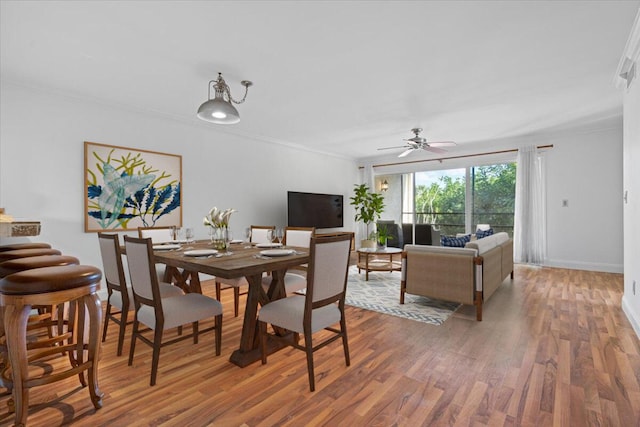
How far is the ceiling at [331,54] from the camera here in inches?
81.7

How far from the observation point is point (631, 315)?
2803 millimetres

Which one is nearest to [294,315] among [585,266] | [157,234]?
[157,234]

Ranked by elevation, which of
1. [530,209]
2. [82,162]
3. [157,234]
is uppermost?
[82,162]

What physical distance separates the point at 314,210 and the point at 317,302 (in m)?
4.51

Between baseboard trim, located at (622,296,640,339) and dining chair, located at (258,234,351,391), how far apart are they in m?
2.48

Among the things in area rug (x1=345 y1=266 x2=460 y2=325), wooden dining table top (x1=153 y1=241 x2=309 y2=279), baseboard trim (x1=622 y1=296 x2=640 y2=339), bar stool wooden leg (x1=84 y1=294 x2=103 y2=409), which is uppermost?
wooden dining table top (x1=153 y1=241 x2=309 y2=279)

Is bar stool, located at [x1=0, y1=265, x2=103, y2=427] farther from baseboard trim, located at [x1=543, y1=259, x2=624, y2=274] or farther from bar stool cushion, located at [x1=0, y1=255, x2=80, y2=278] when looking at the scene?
baseboard trim, located at [x1=543, y1=259, x2=624, y2=274]

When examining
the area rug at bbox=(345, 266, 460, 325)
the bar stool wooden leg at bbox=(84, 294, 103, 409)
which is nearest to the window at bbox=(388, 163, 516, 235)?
the area rug at bbox=(345, 266, 460, 325)

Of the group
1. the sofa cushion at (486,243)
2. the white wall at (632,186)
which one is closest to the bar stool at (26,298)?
the sofa cushion at (486,243)

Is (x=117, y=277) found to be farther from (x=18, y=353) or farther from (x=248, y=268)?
(x=248, y=268)

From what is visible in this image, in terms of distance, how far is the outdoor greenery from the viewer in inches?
240

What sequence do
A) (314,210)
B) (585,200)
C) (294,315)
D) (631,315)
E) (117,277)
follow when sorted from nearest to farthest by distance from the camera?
(294,315), (117,277), (631,315), (585,200), (314,210)

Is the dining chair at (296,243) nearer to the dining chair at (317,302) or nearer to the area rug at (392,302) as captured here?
the dining chair at (317,302)

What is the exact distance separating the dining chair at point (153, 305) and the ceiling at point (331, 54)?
5.18ft
